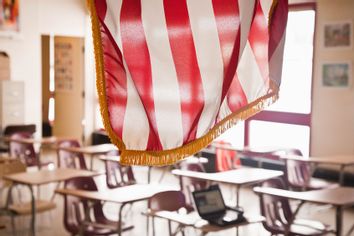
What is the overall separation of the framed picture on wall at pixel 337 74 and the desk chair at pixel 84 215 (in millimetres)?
4265

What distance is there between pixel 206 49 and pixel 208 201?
2910mm

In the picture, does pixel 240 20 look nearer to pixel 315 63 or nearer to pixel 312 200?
pixel 312 200

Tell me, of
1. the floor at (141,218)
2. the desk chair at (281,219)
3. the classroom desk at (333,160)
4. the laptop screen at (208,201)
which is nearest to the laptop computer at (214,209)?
the laptop screen at (208,201)

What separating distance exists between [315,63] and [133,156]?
692 centimetres

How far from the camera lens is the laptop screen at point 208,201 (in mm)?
4395

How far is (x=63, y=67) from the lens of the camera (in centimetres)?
1220

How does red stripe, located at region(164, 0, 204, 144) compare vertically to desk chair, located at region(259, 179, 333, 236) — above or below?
above

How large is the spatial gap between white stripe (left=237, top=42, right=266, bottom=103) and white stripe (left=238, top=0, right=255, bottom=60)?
0.04 metres

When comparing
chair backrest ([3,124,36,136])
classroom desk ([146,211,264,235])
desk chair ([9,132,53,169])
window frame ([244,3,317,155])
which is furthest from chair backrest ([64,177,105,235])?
chair backrest ([3,124,36,136])

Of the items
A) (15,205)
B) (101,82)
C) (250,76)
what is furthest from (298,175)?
(101,82)

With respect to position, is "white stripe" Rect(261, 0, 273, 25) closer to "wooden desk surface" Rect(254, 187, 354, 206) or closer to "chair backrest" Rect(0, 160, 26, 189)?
"wooden desk surface" Rect(254, 187, 354, 206)

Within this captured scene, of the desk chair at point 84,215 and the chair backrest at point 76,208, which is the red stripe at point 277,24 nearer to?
the desk chair at point 84,215

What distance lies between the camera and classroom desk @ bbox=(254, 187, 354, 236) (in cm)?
462

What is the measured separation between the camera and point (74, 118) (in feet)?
39.1
